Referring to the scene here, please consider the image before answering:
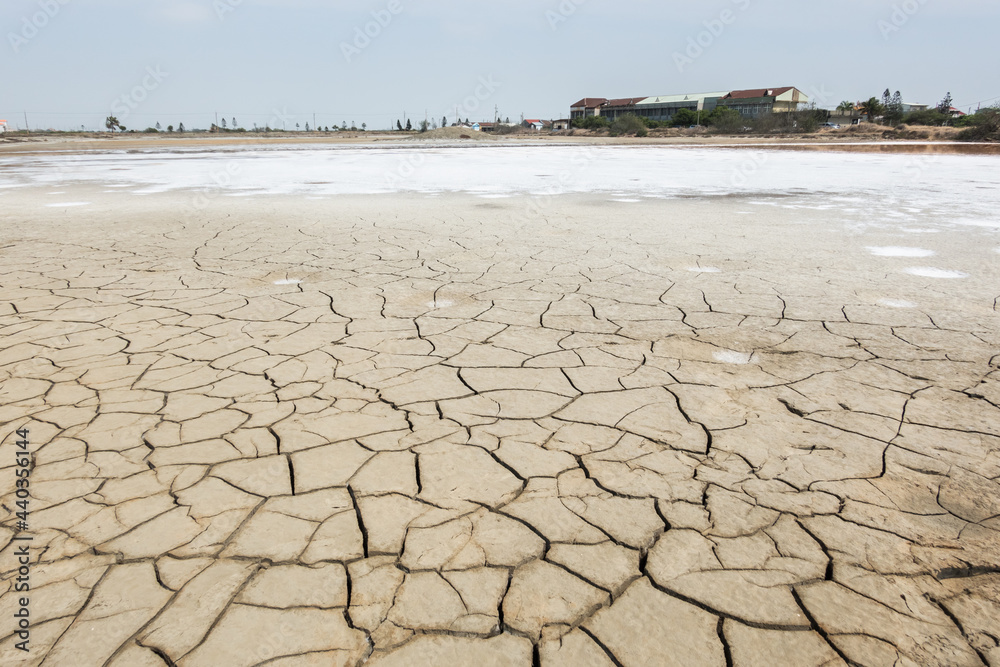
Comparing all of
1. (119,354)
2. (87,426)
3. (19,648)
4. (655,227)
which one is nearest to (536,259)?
(655,227)

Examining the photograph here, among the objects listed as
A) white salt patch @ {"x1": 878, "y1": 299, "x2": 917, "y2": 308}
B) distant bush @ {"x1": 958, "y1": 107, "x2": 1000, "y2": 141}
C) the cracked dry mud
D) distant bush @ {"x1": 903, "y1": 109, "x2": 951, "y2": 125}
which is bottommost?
the cracked dry mud

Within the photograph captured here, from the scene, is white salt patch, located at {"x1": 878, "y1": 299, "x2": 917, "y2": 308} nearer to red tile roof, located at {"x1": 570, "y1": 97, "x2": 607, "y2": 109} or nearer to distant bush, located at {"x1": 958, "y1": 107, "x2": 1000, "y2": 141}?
distant bush, located at {"x1": 958, "y1": 107, "x2": 1000, "y2": 141}

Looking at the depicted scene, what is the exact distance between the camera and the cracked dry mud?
4.06ft

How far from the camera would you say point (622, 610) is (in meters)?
1.28

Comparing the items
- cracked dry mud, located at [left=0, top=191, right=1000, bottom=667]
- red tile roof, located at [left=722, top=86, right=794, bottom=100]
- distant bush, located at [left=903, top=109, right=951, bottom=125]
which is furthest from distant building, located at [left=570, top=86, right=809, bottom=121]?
cracked dry mud, located at [left=0, top=191, right=1000, bottom=667]

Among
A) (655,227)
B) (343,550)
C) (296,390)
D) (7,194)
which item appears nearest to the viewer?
(343,550)

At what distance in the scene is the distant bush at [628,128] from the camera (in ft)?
152

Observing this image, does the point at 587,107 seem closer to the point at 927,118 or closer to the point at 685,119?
the point at 685,119

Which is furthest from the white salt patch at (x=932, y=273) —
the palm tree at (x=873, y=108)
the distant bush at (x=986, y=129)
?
the palm tree at (x=873, y=108)

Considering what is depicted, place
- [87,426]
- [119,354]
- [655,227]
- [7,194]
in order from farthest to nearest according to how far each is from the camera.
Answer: [7,194]
[655,227]
[119,354]
[87,426]

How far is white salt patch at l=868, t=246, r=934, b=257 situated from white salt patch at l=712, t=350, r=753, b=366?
251cm

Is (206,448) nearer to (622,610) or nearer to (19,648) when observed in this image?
(19,648)

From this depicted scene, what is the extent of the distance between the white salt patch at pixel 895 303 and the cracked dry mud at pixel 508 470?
60 mm

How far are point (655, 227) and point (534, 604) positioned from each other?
183 inches
